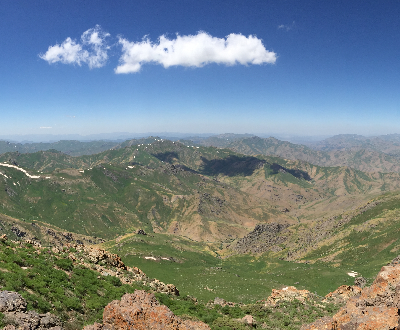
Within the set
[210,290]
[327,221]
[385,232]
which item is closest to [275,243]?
[327,221]

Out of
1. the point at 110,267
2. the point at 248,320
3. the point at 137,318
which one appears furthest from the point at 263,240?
the point at 137,318

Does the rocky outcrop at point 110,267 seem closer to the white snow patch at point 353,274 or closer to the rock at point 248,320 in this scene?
the rock at point 248,320

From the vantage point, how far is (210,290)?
52125mm

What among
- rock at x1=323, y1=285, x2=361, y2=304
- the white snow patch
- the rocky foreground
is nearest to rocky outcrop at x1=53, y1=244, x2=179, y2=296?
the rocky foreground

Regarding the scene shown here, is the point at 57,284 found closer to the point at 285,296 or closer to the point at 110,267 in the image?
the point at 110,267

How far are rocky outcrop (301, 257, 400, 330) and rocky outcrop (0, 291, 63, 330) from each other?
20.1 meters

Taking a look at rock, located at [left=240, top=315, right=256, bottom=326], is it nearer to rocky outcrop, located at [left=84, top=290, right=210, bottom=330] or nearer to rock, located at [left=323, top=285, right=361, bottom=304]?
rocky outcrop, located at [left=84, top=290, right=210, bottom=330]

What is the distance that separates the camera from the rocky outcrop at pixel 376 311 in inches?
577

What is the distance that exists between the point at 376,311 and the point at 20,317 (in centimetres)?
2460

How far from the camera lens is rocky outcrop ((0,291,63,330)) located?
44.3ft

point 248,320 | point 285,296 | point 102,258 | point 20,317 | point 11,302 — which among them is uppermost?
point 11,302

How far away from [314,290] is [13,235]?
164 m

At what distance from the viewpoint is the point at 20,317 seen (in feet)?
45.8

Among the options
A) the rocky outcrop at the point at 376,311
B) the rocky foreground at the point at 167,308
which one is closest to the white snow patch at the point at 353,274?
the rocky foreground at the point at 167,308
